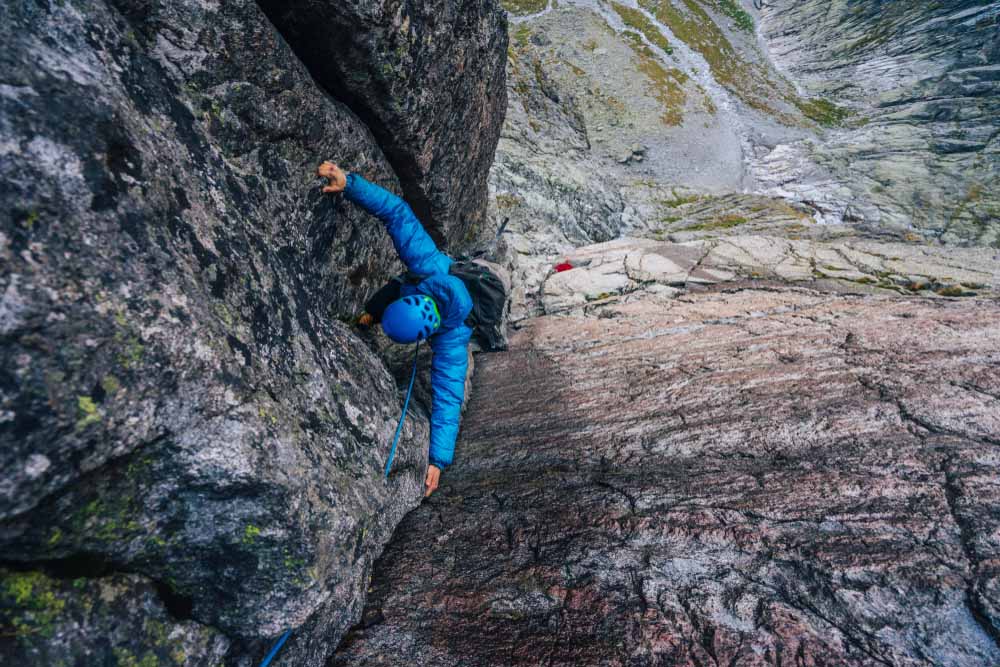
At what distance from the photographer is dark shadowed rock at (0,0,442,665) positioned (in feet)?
8.43

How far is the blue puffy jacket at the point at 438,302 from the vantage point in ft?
21.8

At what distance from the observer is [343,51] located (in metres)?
6.52

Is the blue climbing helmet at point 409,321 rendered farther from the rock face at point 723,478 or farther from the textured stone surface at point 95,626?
the textured stone surface at point 95,626

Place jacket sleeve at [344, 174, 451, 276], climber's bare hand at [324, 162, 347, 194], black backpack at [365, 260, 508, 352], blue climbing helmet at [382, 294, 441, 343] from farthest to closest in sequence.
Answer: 1. black backpack at [365, 260, 508, 352]
2. jacket sleeve at [344, 174, 451, 276]
3. climber's bare hand at [324, 162, 347, 194]
4. blue climbing helmet at [382, 294, 441, 343]

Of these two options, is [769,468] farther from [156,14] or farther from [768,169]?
[768,169]

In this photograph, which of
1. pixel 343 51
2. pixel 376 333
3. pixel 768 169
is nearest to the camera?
pixel 343 51

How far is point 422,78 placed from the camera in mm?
7926

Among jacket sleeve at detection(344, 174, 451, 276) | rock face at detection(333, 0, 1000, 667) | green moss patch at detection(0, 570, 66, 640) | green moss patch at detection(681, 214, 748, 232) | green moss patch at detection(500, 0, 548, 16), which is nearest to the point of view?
green moss patch at detection(0, 570, 66, 640)

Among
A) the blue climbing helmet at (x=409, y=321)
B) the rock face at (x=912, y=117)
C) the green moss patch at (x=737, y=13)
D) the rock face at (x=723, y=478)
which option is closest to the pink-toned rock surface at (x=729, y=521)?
the rock face at (x=723, y=478)

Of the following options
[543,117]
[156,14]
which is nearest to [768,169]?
[543,117]

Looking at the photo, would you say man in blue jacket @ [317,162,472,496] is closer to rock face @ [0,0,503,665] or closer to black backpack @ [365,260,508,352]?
black backpack @ [365,260,508,352]

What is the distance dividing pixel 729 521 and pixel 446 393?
13.2 feet

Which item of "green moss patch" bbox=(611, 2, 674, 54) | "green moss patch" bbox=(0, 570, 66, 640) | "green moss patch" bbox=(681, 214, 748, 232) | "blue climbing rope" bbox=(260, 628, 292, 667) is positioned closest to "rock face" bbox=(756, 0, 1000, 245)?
"green moss patch" bbox=(681, 214, 748, 232)

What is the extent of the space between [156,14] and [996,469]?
10083 millimetres
